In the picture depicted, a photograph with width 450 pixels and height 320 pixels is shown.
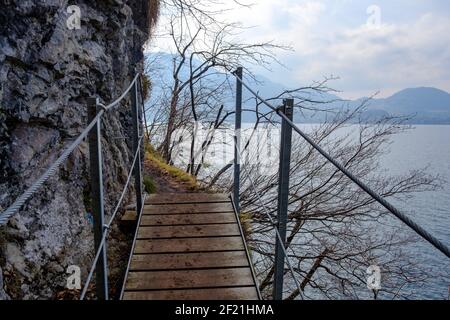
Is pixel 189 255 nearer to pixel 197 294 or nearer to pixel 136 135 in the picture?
pixel 197 294

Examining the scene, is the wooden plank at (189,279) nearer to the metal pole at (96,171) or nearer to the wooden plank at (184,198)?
the metal pole at (96,171)

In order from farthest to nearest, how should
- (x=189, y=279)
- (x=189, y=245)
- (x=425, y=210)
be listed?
(x=425, y=210) < (x=189, y=245) < (x=189, y=279)

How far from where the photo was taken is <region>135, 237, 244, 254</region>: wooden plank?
101 inches

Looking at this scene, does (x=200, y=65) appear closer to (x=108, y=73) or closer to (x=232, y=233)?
(x=108, y=73)

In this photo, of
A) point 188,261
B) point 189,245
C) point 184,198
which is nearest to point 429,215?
point 184,198

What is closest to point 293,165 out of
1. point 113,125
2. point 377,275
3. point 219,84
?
point 377,275

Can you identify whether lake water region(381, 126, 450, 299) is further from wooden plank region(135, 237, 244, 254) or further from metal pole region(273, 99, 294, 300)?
metal pole region(273, 99, 294, 300)

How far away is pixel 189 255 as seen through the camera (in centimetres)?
250

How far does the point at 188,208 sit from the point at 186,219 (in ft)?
0.72

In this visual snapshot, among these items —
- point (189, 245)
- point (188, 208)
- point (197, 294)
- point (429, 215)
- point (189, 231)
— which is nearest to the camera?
point (197, 294)

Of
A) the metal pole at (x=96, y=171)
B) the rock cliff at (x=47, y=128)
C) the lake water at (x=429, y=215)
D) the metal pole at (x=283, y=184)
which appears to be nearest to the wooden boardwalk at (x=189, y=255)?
the metal pole at (x=283, y=184)

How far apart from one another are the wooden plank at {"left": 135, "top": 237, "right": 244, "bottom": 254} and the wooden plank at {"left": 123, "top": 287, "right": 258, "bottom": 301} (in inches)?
18.0

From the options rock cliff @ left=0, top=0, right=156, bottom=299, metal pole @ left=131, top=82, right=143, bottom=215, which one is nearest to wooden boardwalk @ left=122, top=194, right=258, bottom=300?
metal pole @ left=131, top=82, right=143, bottom=215

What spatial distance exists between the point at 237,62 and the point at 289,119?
6.28 metres
